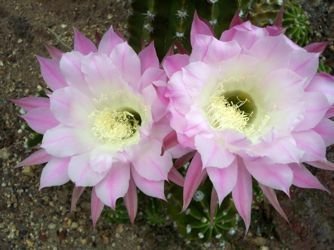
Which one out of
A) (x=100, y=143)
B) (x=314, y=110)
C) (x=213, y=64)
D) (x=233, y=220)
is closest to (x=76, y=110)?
(x=100, y=143)

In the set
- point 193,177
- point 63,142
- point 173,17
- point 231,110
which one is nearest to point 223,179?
point 193,177

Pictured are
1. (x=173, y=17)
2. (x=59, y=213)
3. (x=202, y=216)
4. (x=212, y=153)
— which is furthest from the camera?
(x=59, y=213)

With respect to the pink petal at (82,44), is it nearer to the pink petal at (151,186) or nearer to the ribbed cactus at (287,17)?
the pink petal at (151,186)

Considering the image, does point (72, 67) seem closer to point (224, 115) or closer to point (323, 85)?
point (224, 115)

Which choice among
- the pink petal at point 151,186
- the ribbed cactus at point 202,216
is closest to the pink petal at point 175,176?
the pink petal at point 151,186

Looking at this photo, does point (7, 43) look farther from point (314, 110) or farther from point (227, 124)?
point (314, 110)
